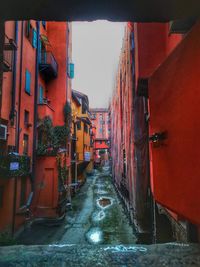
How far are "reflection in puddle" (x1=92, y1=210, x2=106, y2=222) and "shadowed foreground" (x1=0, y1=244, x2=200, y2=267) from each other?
1148cm

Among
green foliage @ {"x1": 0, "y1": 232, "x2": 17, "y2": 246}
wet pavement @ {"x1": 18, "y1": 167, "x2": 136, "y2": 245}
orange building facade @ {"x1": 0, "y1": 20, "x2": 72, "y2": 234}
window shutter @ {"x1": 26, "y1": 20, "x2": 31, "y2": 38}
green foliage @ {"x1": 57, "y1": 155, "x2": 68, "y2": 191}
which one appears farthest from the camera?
green foliage @ {"x1": 57, "y1": 155, "x2": 68, "y2": 191}

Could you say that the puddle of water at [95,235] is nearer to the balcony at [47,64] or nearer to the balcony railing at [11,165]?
the balcony railing at [11,165]

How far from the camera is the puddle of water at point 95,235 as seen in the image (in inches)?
393

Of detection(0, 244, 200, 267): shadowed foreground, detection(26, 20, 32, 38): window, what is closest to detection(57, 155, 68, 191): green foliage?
detection(26, 20, 32, 38): window

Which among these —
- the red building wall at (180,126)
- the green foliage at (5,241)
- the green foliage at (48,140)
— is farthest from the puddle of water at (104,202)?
the red building wall at (180,126)

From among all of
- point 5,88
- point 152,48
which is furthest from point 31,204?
point 152,48

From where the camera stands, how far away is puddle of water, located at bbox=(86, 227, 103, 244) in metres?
9.99

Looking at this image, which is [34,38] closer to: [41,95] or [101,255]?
[41,95]

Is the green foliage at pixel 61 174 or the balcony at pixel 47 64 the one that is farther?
the balcony at pixel 47 64

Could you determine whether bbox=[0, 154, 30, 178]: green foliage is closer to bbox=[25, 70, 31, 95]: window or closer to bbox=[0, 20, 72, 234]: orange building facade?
bbox=[0, 20, 72, 234]: orange building facade

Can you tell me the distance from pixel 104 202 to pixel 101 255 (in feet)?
54.6

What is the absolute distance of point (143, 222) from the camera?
8.70 m

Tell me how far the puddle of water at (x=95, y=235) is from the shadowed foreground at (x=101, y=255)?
7999 millimetres

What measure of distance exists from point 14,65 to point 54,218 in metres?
8.73
